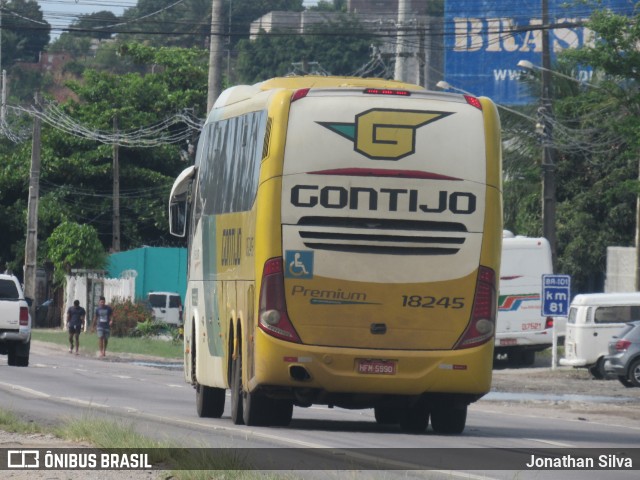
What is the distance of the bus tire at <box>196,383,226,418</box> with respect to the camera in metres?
20.3

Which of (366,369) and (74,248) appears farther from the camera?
(74,248)

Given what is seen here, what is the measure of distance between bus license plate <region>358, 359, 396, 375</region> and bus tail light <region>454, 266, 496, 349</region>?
74cm

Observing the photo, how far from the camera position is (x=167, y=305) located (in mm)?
57875

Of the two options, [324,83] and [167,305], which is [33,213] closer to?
[167,305]

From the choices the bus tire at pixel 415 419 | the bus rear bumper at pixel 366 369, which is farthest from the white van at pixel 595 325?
the bus rear bumper at pixel 366 369

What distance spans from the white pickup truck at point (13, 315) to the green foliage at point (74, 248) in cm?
2716

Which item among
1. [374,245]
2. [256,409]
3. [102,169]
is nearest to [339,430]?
[256,409]

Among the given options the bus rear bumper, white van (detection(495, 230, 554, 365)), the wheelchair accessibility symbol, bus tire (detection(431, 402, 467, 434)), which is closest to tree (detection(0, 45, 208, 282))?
white van (detection(495, 230, 554, 365))

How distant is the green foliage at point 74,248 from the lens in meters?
60.8

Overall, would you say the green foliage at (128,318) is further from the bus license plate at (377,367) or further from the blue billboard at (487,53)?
the bus license plate at (377,367)

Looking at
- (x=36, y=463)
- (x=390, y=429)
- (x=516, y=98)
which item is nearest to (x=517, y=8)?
(x=516, y=98)

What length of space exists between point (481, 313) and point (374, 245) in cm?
141

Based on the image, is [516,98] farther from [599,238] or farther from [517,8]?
[599,238]

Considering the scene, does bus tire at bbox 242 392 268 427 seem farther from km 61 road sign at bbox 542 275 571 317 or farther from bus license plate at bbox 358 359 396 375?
km 61 road sign at bbox 542 275 571 317
